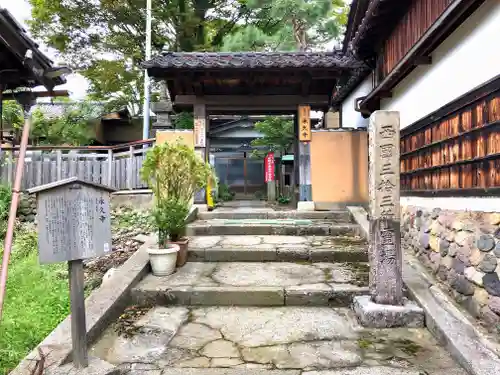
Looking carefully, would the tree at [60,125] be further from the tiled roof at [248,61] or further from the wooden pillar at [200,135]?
the tiled roof at [248,61]

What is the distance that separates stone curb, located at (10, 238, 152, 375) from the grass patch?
15.9 inches

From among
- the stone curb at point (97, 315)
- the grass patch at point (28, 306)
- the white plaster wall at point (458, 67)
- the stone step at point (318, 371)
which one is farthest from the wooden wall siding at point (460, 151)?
the grass patch at point (28, 306)

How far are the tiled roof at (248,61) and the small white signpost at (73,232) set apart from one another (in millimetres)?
5895

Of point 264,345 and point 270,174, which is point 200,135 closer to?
point 264,345

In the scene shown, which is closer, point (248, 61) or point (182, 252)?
point (182, 252)

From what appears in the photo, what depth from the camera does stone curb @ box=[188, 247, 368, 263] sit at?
6.30 metres

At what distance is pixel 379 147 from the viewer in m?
4.37

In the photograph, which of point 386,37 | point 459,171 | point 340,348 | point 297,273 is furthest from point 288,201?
point 340,348

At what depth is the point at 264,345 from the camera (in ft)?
Answer: 12.4

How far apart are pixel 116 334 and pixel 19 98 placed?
292 centimetres

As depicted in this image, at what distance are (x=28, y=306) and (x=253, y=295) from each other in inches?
122

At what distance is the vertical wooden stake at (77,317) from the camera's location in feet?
10.4

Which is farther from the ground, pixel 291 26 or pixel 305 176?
pixel 291 26

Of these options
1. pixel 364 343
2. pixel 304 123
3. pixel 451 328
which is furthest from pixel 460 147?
pixel 304 123
